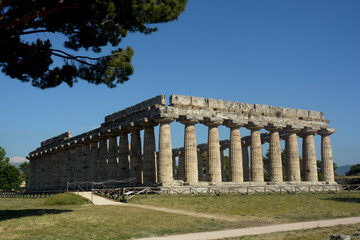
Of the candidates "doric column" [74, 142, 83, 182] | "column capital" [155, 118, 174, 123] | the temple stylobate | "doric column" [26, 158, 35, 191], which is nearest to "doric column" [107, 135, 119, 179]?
the temple stylobate

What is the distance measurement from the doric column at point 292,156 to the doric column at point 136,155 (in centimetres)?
1872

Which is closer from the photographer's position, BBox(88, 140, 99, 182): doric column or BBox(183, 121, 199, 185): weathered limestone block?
BBox(183, 121, 199, 185): weathered limestone block

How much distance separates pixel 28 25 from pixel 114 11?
4437 mm

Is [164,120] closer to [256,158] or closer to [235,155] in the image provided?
[235,155]

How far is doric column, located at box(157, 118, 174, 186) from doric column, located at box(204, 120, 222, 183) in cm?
483

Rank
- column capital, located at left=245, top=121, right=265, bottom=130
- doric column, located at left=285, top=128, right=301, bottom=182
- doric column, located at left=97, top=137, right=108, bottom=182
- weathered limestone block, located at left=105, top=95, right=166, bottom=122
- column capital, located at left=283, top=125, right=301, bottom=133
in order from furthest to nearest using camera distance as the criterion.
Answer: doric column, located at left=97, top=137, right=108, bottom=182
column capital, located at left=283, top=125, right=301, bottom=133
doric column, located at left=285, top=128, right=301, bottom=182
column capital, located at left=245, top=121, right=265, bottom=130
weathered limestone block, located at left=105, top=95, right=166, bottom=122

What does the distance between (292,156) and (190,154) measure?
1560 centimetres

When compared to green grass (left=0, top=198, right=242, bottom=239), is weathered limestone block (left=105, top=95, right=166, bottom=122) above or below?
above

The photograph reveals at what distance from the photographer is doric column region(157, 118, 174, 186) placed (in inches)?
1437

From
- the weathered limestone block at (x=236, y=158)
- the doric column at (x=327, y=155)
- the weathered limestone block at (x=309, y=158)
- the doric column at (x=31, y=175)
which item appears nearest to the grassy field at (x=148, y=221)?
the weathered limestone block at (x=236, y=158)

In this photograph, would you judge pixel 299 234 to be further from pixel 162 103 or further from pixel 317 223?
pixel 162 103

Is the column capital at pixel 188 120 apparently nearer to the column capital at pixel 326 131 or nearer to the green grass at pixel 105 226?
the green grass at pixel 105 226

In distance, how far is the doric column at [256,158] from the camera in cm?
4341

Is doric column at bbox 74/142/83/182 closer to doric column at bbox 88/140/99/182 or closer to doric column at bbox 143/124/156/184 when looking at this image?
doric column at bbox 88/140/99/182
